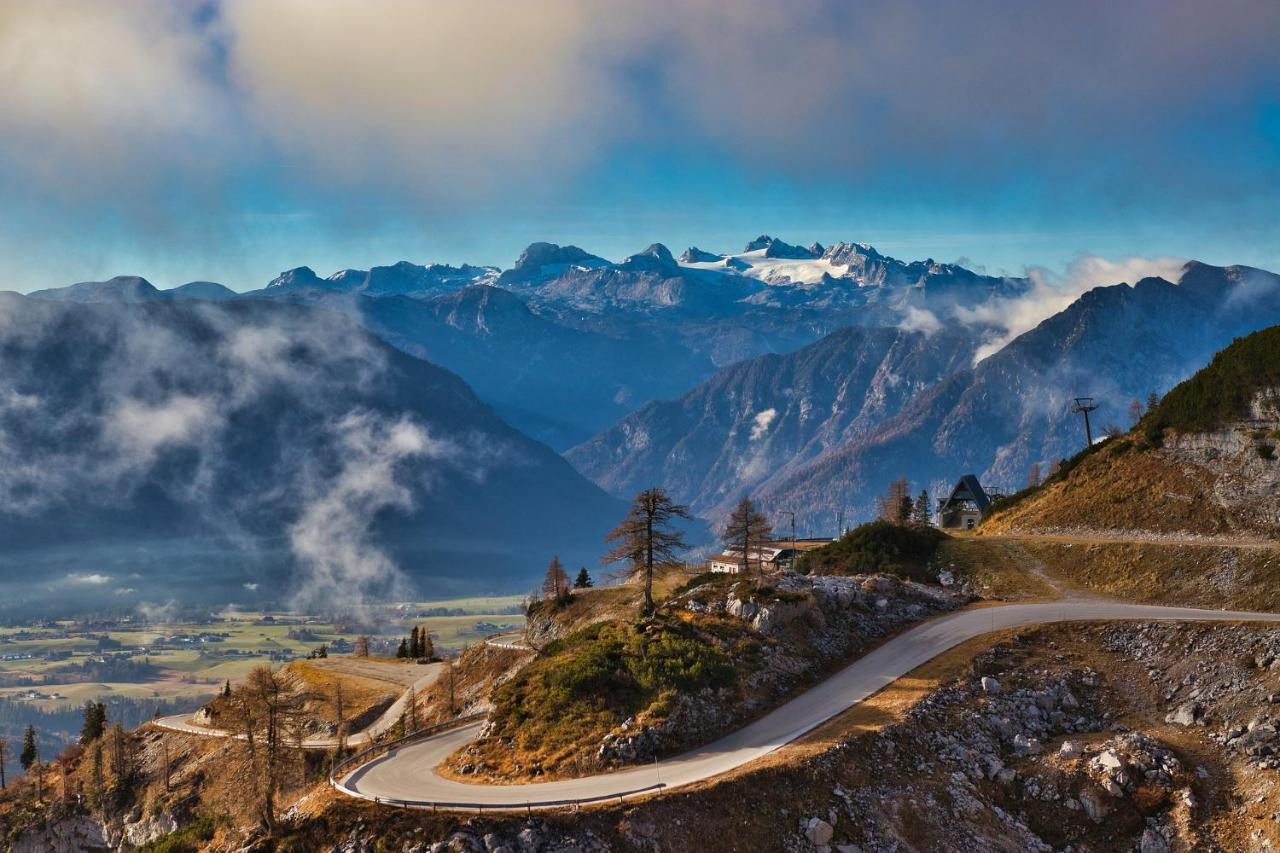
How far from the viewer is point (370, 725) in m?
95.5

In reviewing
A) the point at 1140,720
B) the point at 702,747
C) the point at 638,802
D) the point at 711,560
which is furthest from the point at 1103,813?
the point at 711,560

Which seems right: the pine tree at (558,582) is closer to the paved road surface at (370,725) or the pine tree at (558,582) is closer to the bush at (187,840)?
the paved road surface at (370,725)

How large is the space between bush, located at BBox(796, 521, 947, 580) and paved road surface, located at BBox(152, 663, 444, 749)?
142 ft

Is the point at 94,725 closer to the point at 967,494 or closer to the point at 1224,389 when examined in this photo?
the point at 967,494

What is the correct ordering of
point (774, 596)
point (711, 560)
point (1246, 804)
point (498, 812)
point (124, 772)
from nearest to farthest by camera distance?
point (498, 812) → point (1246, 804) → point (774, 596) → point (124, 772) → point (711, 560)

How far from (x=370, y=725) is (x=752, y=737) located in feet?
188

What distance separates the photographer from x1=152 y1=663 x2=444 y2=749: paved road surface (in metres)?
89.7

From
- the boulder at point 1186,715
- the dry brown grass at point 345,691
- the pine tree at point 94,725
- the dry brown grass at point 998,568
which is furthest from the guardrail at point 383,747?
the pine tree at point 94,725

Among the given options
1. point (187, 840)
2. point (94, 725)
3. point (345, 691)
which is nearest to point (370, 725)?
point (345, 691)

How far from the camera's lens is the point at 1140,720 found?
176 ft

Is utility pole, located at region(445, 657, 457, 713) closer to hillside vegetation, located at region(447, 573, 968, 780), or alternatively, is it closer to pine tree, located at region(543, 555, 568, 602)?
pine tree, located at region(543, 555, 568, 602)

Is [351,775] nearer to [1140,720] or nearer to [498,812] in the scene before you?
[498,812]

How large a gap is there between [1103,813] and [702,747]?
63.7 ft

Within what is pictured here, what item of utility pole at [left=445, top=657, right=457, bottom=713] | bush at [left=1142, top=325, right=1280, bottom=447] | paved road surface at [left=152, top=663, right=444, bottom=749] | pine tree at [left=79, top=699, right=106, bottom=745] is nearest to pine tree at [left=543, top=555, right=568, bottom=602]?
utility pole at [left=445, top=657, right=457, bottom=713]
